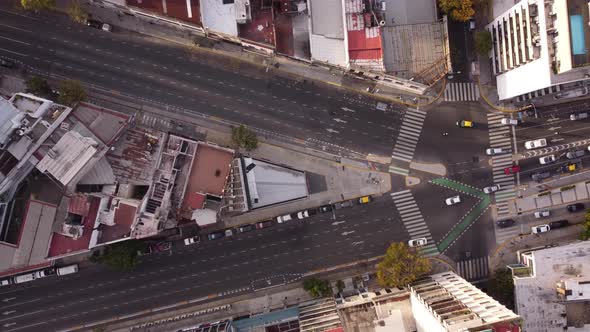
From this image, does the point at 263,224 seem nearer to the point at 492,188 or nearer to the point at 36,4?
the point at 492,188

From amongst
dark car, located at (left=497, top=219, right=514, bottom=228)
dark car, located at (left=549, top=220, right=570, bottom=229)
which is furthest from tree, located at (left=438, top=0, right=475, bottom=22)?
dark car, located at (left=549, top=220, right=570, bottom=229)

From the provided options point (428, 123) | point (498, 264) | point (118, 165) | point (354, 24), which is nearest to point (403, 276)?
point (498, 264)

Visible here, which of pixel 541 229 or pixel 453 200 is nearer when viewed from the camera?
pixel 541 229

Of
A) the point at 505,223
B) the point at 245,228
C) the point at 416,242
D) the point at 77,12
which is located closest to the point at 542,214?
the point at 505,223

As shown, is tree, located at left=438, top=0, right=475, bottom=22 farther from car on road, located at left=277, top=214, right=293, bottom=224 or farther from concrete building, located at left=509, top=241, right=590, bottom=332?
car on road, located at left=277, top=214, right=293, bottom=224

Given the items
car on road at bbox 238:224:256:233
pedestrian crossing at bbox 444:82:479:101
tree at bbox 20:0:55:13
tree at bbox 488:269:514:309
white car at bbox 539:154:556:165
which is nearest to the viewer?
tree at bbox 20:0:55:13

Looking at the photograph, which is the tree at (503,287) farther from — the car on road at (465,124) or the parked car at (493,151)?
the car on road at (465,124)

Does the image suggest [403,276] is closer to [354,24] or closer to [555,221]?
[555,221]
